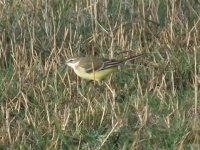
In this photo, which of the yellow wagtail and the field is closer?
the field

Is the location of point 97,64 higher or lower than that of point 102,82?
higher

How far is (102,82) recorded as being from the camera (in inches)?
299

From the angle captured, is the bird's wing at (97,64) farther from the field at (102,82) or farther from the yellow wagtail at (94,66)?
the field at (102,82)

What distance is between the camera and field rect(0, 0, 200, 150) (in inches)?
235

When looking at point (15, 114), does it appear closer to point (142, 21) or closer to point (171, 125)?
point (171, 125)

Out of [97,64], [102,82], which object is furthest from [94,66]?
[102,82]

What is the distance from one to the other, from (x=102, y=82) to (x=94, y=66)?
256 millimetres

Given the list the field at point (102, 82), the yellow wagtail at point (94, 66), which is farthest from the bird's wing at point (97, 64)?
the field at point (102, 82)

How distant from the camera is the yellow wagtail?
761 cm

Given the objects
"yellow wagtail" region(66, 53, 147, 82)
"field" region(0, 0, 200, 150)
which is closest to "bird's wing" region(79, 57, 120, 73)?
"yellow wagtail" region(66, 53, 147, 82)

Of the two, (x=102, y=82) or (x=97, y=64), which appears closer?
(x=102, y=82)

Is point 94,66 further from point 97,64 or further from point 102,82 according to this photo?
point 102,82

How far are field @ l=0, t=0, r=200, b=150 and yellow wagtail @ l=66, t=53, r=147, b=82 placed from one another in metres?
0.09

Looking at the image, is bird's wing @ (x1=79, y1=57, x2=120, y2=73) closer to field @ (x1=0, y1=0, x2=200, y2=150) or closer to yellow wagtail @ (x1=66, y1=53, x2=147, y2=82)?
yellow wagtail @ (x1=66, y1=53, x2=147, y2=82)
